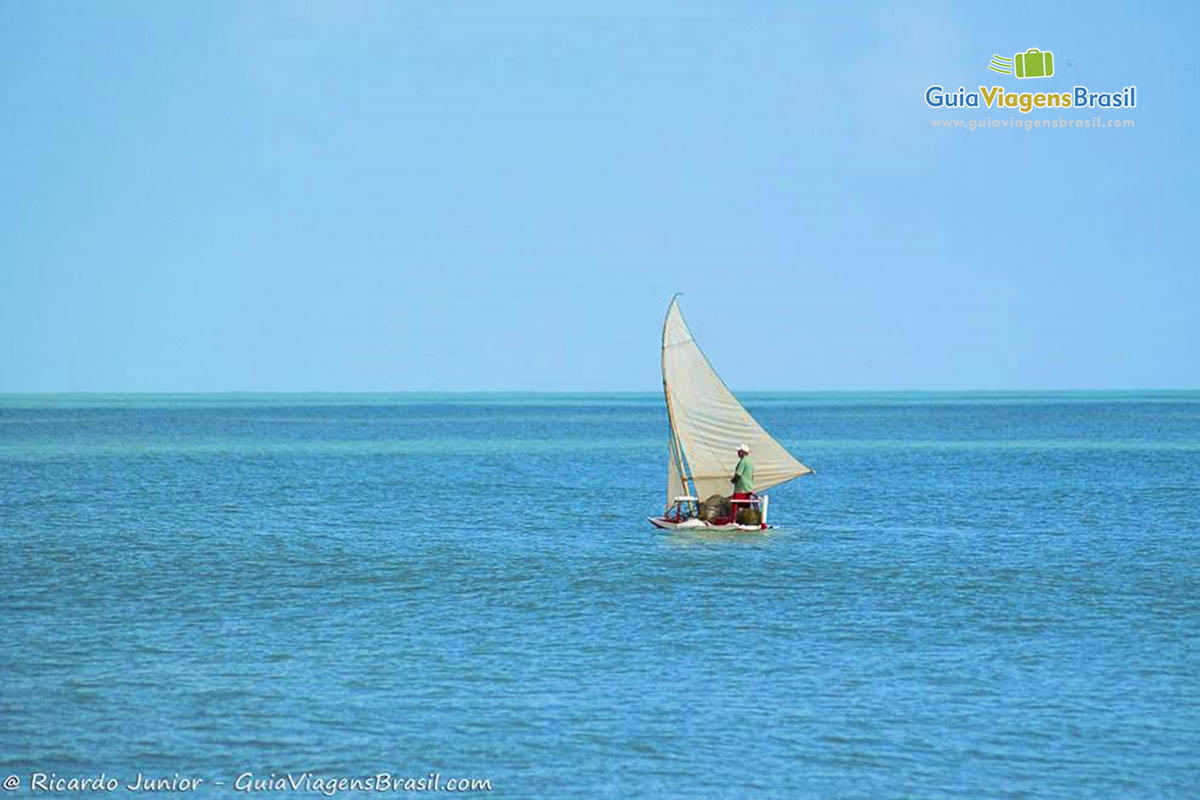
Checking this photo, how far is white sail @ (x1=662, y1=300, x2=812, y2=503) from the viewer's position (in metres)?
46.0

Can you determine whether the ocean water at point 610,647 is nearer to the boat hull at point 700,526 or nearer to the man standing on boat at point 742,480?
the boat hull at point 700,526

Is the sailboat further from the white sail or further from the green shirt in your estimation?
the green shirt

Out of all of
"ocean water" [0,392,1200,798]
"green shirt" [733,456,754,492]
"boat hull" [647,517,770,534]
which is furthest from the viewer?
"boat hull" [647,517,770,534]

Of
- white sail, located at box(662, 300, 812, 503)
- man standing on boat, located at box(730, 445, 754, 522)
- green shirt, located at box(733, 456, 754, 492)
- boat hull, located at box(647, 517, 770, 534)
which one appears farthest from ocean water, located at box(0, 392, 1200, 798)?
white sail, located at box(662, 300, 812, 503)

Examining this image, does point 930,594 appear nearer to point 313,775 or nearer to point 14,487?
point 313,775

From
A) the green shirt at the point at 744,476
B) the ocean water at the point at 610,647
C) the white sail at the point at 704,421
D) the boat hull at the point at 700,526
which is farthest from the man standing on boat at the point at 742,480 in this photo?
the ocean water at the point at 610,647

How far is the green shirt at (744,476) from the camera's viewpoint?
144ft

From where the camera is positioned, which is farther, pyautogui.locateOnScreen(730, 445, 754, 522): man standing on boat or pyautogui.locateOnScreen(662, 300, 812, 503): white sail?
pyautogui.locateOnScreen(662, 300, 812, 503): white sail

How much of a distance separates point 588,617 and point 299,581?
29.7ft

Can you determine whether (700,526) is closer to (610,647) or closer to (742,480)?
(742,480)

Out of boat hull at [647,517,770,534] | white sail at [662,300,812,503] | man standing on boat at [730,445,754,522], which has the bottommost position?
boat hull at [647,517,770,534]

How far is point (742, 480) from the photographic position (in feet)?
146

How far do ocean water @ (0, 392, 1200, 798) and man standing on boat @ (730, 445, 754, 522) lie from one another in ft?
4.54

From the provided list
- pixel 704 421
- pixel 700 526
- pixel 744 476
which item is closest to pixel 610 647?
pixel 744 476
